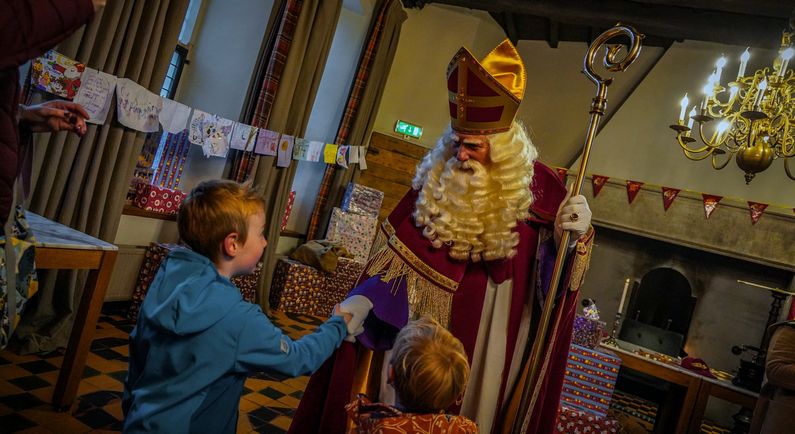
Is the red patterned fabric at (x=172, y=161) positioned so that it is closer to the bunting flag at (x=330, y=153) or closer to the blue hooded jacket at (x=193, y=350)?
the bunting flag at (x=330, y=153)

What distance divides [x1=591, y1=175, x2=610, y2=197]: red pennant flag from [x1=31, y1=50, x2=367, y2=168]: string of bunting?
463cm

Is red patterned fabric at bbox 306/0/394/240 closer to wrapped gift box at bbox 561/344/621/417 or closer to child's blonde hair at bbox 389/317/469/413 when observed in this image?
wrapped gift box at bbox 561/344/621/417

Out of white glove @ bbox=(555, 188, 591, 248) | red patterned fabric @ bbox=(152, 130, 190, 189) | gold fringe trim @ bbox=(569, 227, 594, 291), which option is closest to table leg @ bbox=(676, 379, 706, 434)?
gold fringe trim @ bbox=(569, 227, 594, 291)

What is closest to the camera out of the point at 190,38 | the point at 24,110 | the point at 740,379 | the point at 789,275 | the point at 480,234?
the point at 24,110

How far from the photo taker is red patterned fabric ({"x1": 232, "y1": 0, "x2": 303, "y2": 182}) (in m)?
4.73

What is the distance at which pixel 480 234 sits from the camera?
185 centimetres

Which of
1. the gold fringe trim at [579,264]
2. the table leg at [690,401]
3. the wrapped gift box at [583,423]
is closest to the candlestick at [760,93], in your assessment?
the table leg at [690,401]

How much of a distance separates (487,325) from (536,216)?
1.52ft

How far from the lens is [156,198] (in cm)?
424

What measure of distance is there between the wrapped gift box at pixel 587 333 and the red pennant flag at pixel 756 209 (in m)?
4.35

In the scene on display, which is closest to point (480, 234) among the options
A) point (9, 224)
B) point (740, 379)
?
point (9, 224)

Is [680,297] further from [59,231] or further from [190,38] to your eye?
[59,231]

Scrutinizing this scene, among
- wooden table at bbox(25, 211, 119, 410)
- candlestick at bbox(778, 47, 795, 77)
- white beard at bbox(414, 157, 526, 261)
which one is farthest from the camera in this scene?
candlestick at bbox(778, 47, 795, 77)

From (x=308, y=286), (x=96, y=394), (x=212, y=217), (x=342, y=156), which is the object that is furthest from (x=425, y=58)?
(x=212, y=217)
